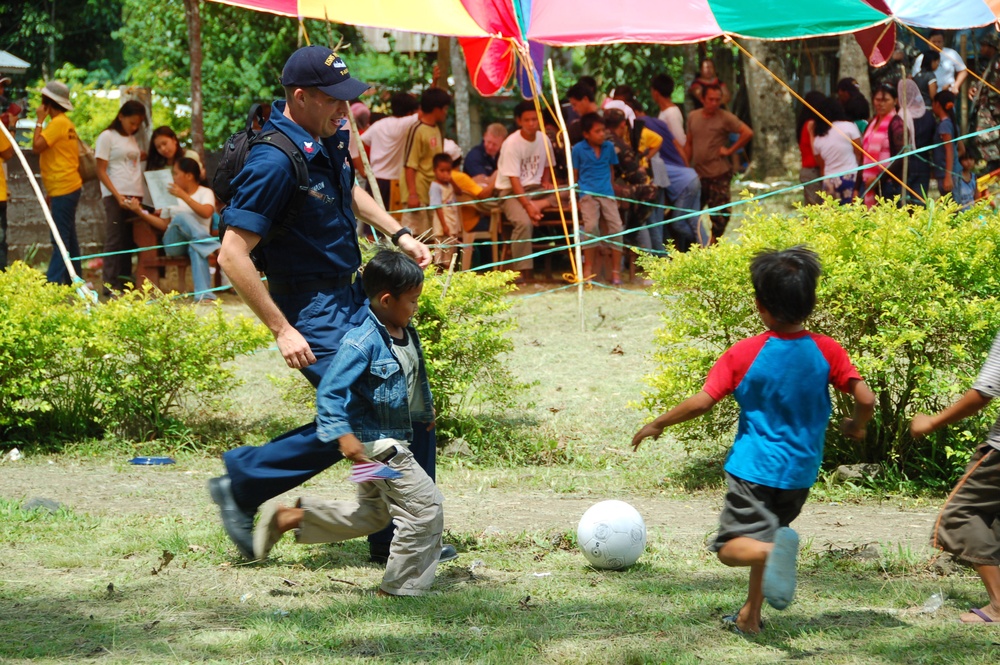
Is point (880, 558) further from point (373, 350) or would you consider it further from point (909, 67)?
point (909, 67)

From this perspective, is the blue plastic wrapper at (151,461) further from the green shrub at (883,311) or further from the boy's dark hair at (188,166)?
the boy's dark hair at (188,166)

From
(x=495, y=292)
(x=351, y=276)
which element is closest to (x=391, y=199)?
(x=495, y=292)

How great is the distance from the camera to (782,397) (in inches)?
143

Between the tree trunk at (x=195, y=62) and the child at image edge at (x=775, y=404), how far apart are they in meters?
10.2

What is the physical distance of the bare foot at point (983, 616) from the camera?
3883 mm

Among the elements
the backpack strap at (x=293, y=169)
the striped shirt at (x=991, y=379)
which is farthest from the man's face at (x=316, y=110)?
the striped shirt at (x=991, y=379)

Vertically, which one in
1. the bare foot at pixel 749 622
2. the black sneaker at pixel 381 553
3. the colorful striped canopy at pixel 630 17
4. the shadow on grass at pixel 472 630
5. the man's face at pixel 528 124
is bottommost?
the black sneaker at pixel 381 553

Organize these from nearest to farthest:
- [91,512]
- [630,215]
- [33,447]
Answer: [91,512], [33,447], [630,215]

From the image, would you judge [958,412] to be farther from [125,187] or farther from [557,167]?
[125,187]

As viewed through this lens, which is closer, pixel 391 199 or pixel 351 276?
pixel 351 276

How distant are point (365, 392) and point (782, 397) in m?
1.44

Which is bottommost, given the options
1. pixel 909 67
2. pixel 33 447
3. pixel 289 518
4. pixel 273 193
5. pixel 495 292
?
pixel 33 447

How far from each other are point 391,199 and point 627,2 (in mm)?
3681

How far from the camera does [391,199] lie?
13.0 meters
